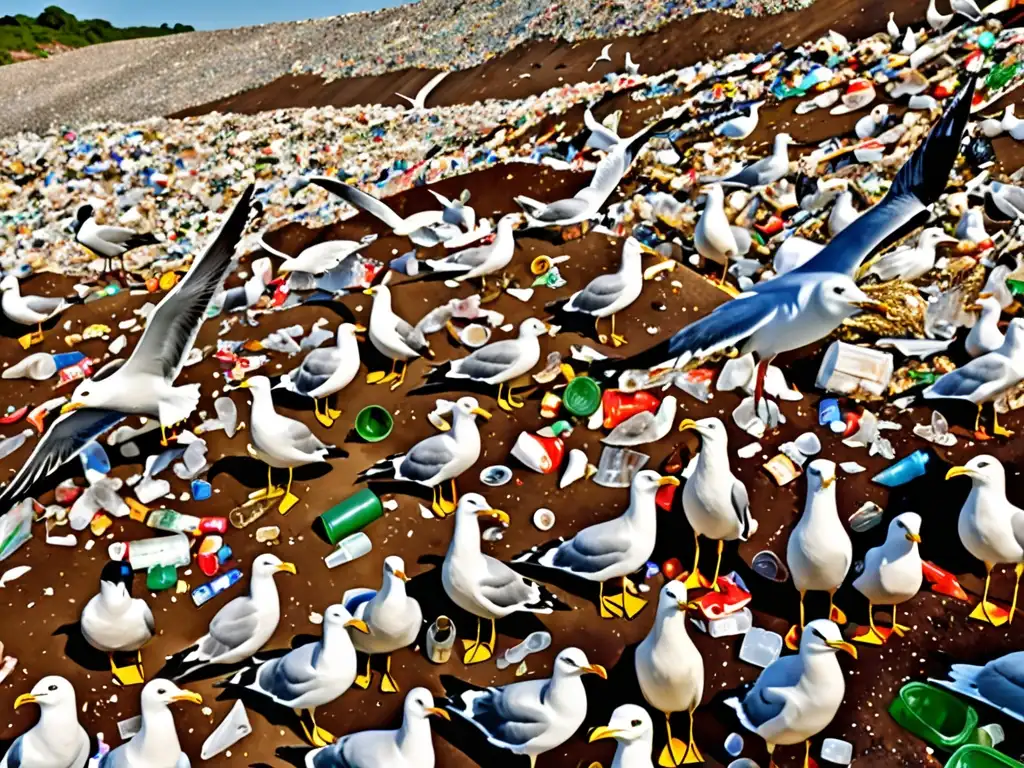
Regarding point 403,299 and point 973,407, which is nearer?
point 973,407

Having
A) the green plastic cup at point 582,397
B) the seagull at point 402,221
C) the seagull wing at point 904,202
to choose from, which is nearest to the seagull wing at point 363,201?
the seagull at point 402,221

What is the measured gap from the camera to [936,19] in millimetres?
9570

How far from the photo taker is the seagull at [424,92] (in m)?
13.8

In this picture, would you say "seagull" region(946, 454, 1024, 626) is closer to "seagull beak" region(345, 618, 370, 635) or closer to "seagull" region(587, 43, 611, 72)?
"seagull beak" region(345, 618, 370, 635)

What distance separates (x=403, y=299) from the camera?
6.57 meters

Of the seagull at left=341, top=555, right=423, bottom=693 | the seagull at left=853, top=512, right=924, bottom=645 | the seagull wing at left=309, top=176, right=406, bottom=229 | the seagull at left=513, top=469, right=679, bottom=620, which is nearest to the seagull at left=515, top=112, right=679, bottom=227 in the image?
the seagull wing at left=309, top=176, right=406, bottom=229

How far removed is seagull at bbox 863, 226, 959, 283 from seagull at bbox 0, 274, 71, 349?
695 cm

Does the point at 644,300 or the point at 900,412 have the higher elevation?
the point at 644,300

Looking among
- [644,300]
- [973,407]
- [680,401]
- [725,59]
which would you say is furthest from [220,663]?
[725,59]

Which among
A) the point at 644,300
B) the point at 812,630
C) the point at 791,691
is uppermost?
the point at 644,300

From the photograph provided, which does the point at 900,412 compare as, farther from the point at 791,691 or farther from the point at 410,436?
the point at 410,436

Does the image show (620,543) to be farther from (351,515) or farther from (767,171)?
(767,171)

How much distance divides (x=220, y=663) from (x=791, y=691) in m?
2.69

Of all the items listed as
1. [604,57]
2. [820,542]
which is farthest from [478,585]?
[604,57]
